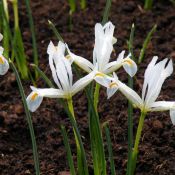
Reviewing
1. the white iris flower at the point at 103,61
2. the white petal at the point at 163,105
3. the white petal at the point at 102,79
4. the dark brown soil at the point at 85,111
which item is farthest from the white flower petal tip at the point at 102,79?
the dark brown soil at the point at 85,111

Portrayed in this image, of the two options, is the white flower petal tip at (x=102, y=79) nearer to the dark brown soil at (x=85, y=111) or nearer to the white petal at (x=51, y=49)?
the white petal at (x=51, y=49)

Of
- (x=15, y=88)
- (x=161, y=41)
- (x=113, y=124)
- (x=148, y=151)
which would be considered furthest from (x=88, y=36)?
(x=148, y=151)

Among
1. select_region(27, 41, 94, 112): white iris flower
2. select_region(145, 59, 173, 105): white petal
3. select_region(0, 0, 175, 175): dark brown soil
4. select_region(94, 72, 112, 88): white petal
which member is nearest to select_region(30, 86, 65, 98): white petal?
select_region(27, 41, 94, 112): white iris flower

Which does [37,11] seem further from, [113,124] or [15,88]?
[113,124]

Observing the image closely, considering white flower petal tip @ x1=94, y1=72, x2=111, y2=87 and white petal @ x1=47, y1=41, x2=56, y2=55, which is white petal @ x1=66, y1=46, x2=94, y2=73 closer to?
white petal @ x1=47, y1=41, x2=56, y2=55

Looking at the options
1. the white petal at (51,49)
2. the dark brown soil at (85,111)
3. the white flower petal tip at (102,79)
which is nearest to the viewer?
the white flower petal tip at (102,79)

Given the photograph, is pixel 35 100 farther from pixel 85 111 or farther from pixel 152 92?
pixel 85 111

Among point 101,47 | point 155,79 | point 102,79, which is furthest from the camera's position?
point 101,47

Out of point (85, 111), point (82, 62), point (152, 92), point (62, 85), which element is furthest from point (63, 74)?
point (85, 111)
